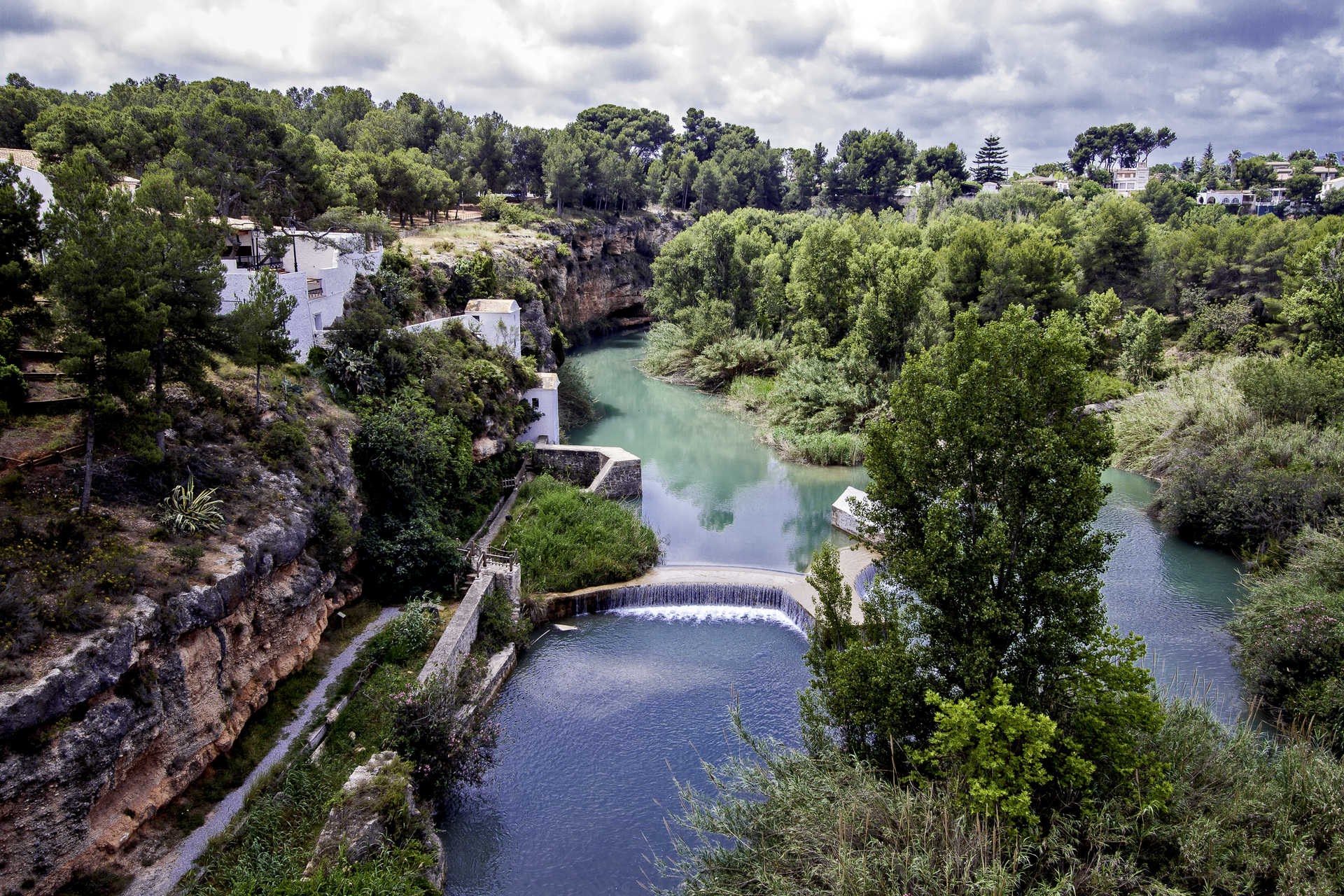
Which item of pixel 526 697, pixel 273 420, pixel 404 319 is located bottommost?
pixel 526 697

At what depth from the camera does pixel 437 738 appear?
13.9 meters

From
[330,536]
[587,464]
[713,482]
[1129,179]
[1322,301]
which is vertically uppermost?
[1129,179]

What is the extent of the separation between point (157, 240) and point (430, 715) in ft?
32.3

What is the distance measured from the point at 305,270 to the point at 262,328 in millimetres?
9038

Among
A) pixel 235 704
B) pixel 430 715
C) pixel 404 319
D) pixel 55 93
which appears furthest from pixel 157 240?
pixel 55 93

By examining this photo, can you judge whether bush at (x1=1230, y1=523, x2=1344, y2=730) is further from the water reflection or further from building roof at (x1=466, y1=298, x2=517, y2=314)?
building roof at (x1=466, y1=298, x2=517, y2=314)

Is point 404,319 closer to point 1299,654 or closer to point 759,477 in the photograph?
point 759,477

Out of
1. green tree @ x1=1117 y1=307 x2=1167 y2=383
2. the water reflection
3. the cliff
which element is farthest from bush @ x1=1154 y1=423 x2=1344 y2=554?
the cliff

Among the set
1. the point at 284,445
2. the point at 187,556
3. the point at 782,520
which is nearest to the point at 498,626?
the point at 284,445

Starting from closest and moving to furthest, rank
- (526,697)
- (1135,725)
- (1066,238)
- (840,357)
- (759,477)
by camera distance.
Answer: (1135,725) → (526,697) → (759,477) → (840,357) → (1066,238)

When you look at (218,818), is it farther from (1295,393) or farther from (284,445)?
(1295,393)

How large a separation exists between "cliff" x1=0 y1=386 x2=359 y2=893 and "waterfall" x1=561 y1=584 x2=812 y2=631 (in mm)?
7792

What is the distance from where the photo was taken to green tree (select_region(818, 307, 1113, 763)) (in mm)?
10969

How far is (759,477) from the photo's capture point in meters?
32.3
